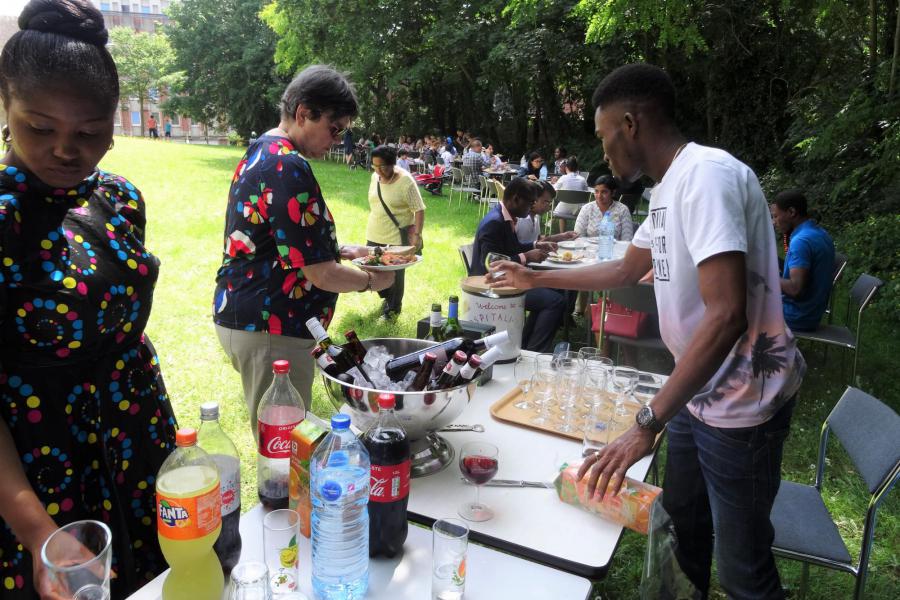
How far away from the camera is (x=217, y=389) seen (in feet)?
15.1

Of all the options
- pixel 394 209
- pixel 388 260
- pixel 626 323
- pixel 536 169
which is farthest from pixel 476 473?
pixel 536 169

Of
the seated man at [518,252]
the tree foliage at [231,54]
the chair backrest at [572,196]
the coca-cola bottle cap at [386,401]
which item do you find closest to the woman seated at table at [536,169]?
the chair backrest at [572,196]

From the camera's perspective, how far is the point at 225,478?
127 cm

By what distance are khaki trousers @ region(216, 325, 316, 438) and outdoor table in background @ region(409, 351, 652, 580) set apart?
2.58 ft

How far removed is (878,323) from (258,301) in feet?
23.8

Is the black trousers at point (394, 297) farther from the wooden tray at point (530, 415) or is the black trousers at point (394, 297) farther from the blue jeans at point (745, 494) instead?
the blue jeans at point (745, 494)

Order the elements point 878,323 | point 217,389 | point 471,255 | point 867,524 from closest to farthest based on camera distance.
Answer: point 867,524 < point 217,389 < point 471,255 < point 878,323

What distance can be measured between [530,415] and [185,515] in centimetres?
132

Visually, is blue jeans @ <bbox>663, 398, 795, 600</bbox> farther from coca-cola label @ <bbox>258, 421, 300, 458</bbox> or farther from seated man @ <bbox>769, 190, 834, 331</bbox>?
seated man @ <bbox>769, 190, 834, 331</bbox>

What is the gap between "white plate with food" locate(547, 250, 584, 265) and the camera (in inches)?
216

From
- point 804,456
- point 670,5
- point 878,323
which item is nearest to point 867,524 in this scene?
point 804,456

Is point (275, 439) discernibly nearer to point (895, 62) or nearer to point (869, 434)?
point (869, 434)

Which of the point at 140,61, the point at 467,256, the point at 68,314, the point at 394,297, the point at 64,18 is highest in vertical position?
the point at 140,61

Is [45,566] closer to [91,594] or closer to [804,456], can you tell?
[91,594]
